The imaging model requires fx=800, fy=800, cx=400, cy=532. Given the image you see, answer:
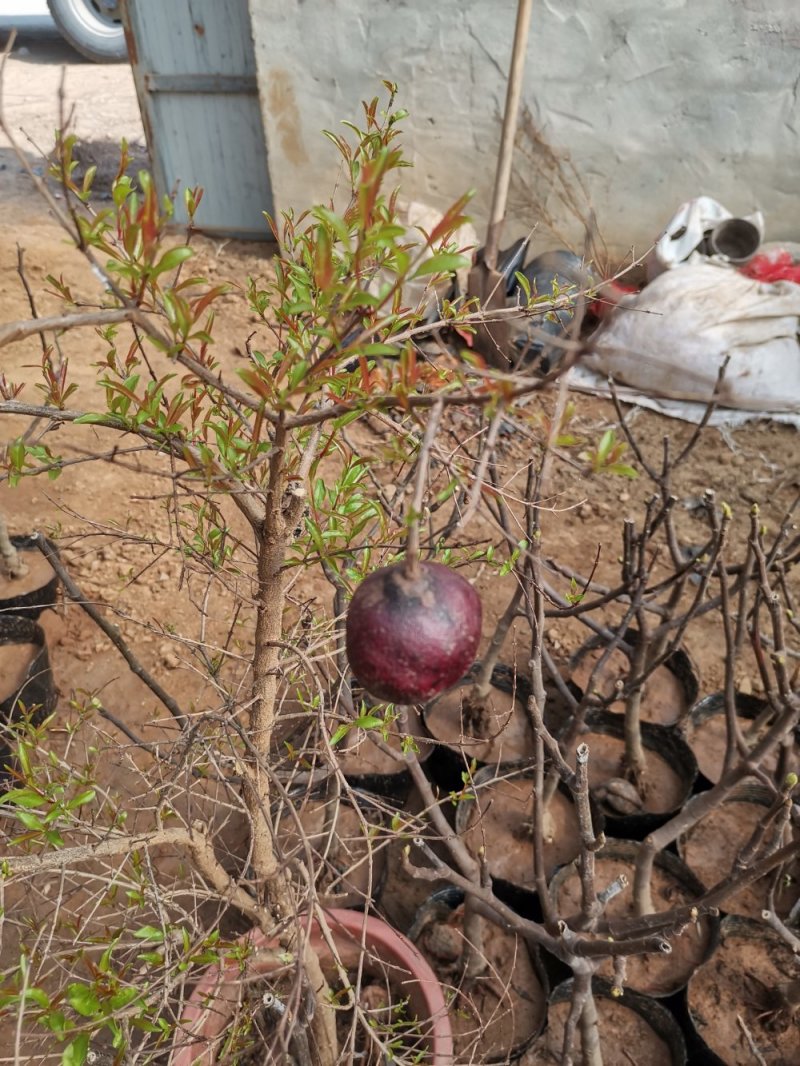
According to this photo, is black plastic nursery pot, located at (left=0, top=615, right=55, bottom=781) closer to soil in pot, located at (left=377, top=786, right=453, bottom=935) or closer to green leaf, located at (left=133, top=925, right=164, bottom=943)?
soil in pot, located at (left=377, top=786, right=453, bottom=935)

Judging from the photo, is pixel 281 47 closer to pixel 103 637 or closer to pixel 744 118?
pixel 744 118

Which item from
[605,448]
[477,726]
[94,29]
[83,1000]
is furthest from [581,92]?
[94,29]

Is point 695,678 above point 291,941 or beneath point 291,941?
beneath

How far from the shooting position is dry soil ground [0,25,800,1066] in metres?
3.03

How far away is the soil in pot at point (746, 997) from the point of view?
1.92 m

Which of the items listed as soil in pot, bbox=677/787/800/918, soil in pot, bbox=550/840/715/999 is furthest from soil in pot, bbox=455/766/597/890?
soil in pot, bbox=677/787/800/918

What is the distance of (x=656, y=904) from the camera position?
2213mm

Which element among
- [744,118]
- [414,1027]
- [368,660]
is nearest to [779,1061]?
[414,1027]

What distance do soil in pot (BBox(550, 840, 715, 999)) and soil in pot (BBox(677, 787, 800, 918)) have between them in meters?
0.08

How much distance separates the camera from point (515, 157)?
16.4 feet

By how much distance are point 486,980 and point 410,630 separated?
5.48 feet

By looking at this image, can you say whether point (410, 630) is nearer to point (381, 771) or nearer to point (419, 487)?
point (419, 487)

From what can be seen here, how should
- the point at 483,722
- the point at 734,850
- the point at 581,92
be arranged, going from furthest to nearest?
the point at 581,92
the point at 483,722
the point at 734,850

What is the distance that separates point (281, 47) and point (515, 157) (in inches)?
64.4
